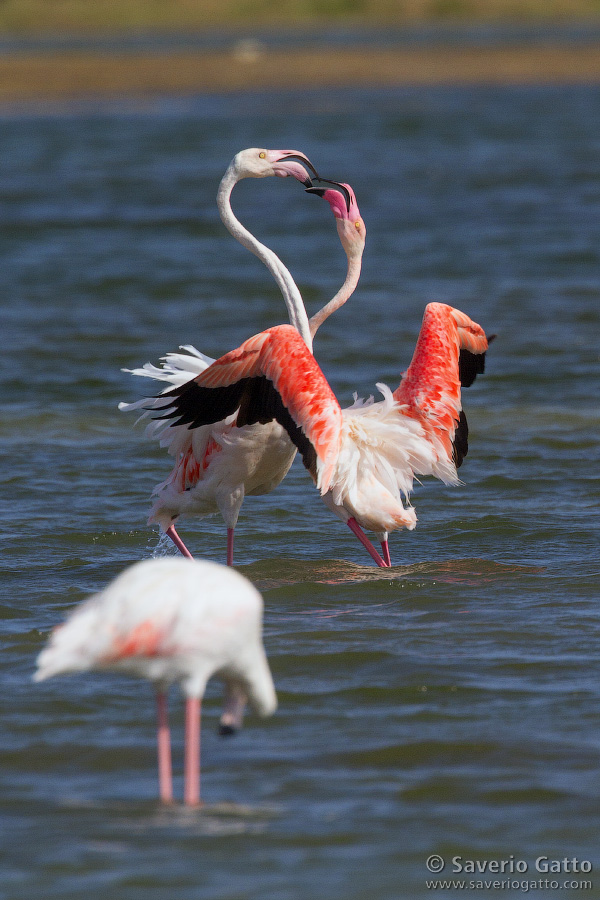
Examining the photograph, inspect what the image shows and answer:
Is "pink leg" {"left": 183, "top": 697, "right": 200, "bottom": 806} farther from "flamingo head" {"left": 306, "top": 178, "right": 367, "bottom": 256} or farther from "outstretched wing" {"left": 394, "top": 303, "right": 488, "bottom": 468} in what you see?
"flamingo head" {"left": 306, "top": 178, "right": 367, "bottom": 256}

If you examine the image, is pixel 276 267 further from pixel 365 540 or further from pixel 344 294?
pixel 365 540

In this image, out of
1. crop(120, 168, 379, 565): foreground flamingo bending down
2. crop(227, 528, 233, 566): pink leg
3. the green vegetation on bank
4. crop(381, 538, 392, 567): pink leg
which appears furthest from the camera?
the green vegetation on bank

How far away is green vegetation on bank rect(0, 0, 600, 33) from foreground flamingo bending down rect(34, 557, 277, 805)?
62744 mm

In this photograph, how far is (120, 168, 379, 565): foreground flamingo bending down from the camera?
6.05 meters

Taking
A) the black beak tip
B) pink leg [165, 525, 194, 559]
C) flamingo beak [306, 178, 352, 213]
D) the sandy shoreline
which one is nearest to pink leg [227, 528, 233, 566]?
pink leg [165, 525, 194, 559]

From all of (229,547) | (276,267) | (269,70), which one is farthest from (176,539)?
(269,70)

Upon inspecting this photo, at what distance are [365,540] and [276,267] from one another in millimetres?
1298

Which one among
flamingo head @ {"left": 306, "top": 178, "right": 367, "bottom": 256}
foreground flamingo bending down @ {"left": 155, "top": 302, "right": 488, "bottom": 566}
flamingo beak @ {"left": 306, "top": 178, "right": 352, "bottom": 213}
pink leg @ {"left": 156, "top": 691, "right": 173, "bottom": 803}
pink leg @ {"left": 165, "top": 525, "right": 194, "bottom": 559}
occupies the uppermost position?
flamingo beak @ {"left": 306, "top": 178, "right": 352, "bottom": 213}

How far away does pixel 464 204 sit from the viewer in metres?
18.5

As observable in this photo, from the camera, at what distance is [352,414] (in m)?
6.00

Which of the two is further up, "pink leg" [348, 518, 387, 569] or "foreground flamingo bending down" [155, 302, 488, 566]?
"foreground flamingo bending down" [155, 302, 488, 566]

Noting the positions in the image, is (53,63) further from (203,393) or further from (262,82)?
(203,393)

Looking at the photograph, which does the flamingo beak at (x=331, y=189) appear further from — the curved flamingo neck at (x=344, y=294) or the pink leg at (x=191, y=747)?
the pink leg at (x=191, y=747)

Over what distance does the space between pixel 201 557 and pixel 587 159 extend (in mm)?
17149
